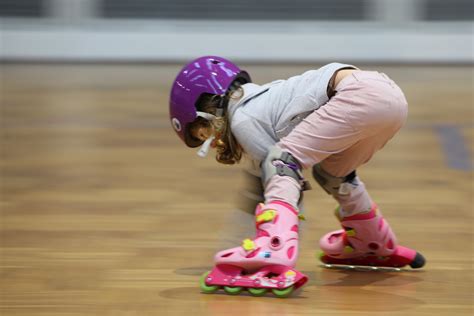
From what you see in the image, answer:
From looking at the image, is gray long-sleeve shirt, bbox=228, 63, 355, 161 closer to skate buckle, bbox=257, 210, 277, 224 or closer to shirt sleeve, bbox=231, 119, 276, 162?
shirt sleeve, bbox=231, 119, 276, 162

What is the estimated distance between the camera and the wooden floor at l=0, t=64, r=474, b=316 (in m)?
1.72

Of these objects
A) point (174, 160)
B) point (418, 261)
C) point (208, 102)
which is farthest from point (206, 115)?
point (174, 160)

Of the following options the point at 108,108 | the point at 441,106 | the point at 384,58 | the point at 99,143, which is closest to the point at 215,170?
the point at 99,143

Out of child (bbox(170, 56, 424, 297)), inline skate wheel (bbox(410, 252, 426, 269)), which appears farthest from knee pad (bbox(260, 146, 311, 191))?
inline skate wheel (bbox(410, 252, 426, 269))

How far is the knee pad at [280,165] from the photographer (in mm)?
1727

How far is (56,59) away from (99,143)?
2185 millimetres

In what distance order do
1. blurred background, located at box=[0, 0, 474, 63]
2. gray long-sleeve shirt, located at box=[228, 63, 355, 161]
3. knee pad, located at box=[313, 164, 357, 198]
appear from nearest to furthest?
gray long-sleeve shirt, located at box=[228, 63, 355, 161] < knee pad, located at box=[313, 164, 357, 198] < blurred background, located at box=[0, 0, 474, 63]

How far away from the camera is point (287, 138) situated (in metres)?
1.77

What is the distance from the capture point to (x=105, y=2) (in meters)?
5.45

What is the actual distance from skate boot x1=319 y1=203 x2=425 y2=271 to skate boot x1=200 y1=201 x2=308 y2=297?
0.85 ft

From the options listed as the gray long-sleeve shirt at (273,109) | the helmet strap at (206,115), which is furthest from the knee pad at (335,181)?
the helmet strap at (206,115)

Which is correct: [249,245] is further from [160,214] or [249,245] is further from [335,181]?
[160,214]

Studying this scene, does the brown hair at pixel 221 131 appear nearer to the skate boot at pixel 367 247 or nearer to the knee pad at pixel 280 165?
the knee pad at pixel 280 165

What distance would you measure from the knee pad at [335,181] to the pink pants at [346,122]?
9cm
